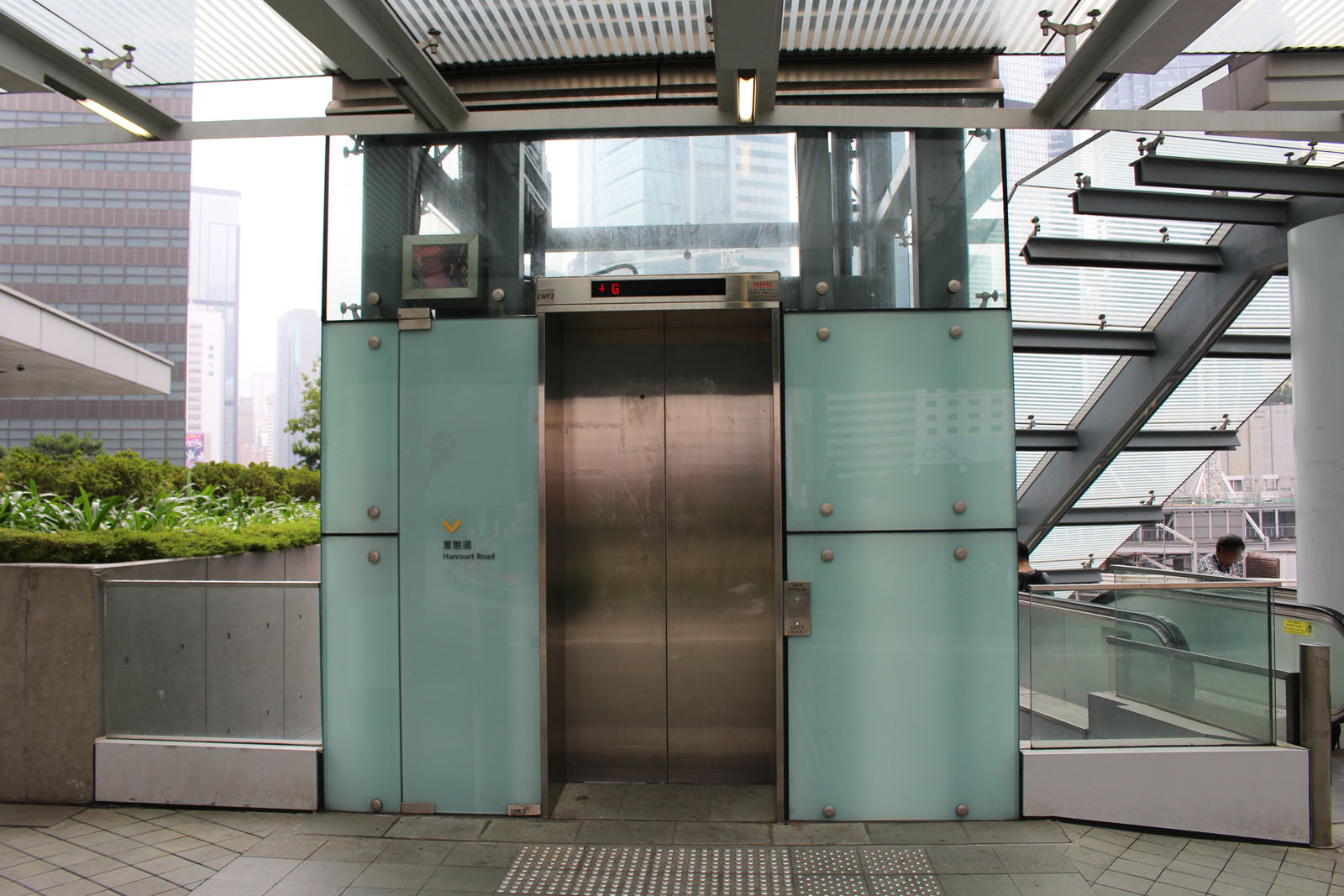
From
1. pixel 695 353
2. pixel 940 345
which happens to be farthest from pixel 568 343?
pixel 940 345

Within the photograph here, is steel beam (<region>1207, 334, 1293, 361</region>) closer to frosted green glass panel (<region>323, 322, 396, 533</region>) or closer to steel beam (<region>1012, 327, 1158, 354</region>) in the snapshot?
steel beam (<region>1012, 327, 1158, 354</region>)

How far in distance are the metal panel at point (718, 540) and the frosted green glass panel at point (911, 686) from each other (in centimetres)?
76

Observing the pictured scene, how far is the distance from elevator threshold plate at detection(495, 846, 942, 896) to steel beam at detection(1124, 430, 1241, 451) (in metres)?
8.95

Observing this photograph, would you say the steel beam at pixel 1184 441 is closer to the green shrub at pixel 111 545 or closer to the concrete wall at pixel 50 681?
the green shrub at pixel 111 545

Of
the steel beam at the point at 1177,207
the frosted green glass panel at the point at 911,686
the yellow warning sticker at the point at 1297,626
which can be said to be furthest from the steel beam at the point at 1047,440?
the frosted green glass panel at the point at 911,686

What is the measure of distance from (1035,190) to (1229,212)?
1.81 m

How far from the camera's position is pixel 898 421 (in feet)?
15.3

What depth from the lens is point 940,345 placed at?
4.69 metres

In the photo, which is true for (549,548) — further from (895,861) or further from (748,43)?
(748,43)

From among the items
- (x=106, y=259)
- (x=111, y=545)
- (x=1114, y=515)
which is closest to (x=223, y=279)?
(x=106, y=259)

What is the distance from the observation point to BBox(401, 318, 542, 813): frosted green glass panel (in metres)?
4.79

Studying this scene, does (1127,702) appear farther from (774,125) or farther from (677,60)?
(677,60)

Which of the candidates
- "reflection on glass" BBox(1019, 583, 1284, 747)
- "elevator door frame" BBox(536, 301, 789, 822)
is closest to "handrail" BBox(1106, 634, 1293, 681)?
"reflection on glass" BBox(1019, 583, 1284, 747)

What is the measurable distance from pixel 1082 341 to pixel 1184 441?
301 centimetres
